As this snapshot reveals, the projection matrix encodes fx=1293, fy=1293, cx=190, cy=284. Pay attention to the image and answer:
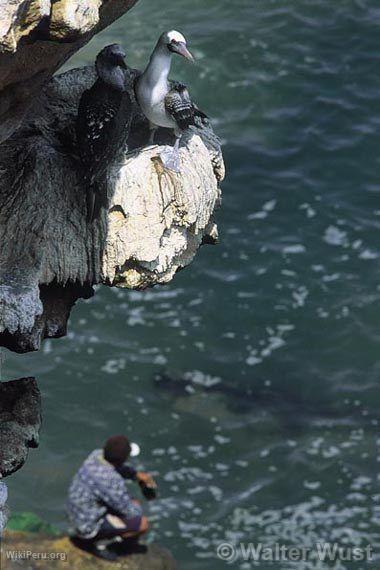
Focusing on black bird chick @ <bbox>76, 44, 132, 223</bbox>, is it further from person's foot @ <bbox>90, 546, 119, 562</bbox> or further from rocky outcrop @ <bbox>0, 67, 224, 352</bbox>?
person's foot @ <bbox>90, 546, 119, 562</bbox>

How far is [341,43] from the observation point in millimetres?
30484

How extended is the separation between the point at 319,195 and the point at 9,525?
10.9m

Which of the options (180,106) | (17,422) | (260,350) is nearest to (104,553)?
(17,422)

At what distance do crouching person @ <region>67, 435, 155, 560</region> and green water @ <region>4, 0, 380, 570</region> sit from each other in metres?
6.99

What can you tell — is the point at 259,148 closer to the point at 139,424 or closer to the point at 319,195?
the point at 319,195

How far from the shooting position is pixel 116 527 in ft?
48.4

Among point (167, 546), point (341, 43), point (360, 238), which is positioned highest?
point (341, 43)

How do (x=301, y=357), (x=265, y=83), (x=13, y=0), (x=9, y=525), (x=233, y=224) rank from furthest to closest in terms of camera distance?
(x=265, y=83)
(x=233, y=224)
(x=301, y=357)
(x=9, y=525)
(x=13, y=0)

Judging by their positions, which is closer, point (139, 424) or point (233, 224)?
point (139, 424)

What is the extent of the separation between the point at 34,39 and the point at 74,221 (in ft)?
10.1

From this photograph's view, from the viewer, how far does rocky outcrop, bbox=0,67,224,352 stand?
44.0ft

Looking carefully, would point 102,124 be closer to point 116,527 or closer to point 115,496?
point 115,496

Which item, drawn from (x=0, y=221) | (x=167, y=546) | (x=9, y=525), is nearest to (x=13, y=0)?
(x=0, y=221)

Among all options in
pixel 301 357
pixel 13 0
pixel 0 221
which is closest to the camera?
pixel 13 0
